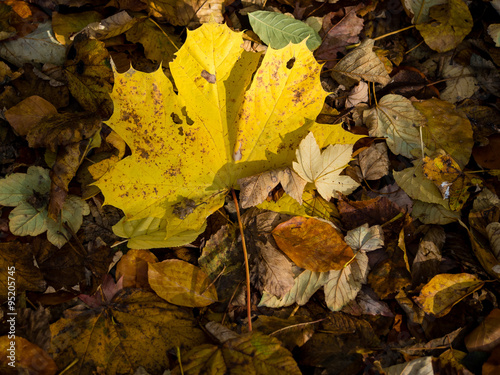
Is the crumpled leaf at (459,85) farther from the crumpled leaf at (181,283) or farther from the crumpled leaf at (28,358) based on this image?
the crumpled leaf at (28,358)

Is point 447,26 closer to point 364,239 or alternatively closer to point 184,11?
point 364,239

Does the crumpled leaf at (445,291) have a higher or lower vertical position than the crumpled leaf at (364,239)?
lower

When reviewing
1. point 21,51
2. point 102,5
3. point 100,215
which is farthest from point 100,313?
point 102,5

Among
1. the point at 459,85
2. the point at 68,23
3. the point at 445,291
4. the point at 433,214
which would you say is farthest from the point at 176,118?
the point at 459,85

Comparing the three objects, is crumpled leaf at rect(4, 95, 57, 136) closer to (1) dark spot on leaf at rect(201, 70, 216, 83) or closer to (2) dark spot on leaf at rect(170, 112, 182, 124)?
(2) dark spot on leaf at rect(170, 112, 182, 124)

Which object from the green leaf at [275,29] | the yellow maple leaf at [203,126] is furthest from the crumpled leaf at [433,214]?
the green leaf at [275,29]

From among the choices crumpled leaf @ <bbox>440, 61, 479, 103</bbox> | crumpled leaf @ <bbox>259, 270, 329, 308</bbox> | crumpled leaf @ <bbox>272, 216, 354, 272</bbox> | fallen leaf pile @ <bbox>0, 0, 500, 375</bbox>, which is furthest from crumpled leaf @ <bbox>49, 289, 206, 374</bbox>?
crumpled leaf @ <bbox>440, 61, 479, 103</bbox>
